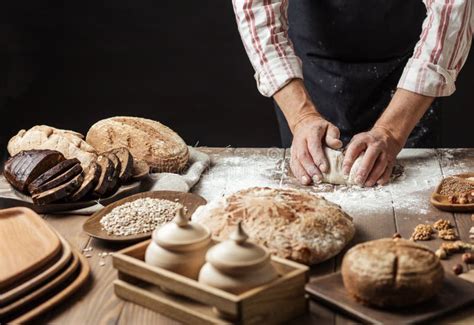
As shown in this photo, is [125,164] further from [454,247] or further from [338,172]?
[454,247]

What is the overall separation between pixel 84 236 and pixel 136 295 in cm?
48

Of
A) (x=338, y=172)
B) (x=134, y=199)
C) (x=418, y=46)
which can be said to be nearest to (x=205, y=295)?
(x=134, y=199)

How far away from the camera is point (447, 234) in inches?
82.8

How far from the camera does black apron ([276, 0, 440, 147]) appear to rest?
3.11 meters

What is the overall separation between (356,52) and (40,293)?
179cm

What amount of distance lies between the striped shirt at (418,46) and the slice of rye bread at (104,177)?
696 mm

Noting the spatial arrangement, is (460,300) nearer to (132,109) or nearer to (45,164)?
(45,164)

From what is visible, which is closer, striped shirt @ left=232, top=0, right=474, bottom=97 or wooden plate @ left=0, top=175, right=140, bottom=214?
wooden plate @ left=0, top=175, right=140, bottom=214

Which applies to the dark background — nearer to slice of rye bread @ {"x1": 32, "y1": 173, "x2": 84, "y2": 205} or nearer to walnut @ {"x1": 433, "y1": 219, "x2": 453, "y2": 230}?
slice of rye bread @ {"x1": 32, "y1": 173, "x2": 84, "y2": 205}

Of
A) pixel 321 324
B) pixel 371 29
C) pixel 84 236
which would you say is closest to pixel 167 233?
pixel 321 324

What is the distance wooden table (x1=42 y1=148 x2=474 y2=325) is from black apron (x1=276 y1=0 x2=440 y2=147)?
1.37 feet

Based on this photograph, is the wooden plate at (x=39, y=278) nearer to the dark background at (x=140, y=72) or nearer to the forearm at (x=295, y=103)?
the forearm at (x=295, y=103)

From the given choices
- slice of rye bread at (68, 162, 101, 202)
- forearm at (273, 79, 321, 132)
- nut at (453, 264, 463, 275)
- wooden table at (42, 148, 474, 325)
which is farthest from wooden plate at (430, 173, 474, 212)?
slice of rye bread at (68, 162, 101, 202)

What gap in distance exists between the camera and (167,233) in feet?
5.62
